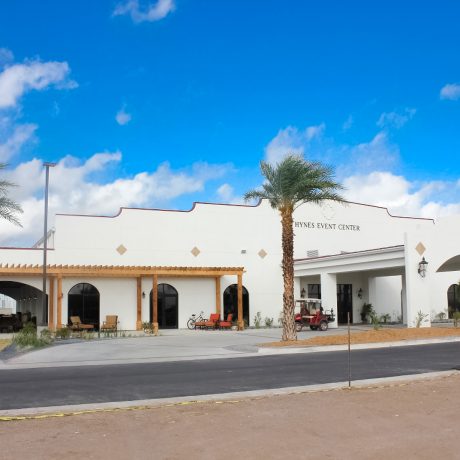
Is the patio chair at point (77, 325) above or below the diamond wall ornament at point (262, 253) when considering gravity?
below

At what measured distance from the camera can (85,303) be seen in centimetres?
3209

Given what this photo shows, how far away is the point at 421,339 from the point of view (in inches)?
886

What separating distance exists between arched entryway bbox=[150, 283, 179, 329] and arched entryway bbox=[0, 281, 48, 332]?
6.57 metres

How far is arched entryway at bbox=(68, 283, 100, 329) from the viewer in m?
31.8

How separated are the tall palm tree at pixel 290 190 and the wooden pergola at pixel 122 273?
28.4 feet

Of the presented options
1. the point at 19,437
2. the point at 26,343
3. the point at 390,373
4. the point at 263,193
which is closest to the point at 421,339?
the point at 263,193

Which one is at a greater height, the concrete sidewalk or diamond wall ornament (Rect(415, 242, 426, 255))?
diamond wall ornament (Rect(415, 242, 426, 255))

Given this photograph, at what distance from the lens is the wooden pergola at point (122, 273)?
29.4 m

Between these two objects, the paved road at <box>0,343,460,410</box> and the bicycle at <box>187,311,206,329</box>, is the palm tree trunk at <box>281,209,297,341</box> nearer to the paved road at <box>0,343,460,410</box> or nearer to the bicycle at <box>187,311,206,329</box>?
the paved road at <box>0,343,460,410</box>

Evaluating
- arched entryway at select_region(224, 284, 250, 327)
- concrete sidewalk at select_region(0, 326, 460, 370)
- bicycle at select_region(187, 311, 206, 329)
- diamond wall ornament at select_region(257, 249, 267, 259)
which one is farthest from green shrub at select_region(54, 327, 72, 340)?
diamond wall ornament at select_region(257, 249, 267, 259)

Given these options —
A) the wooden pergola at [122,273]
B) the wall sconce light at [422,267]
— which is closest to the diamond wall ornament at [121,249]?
the wooden pergola at [122,273]

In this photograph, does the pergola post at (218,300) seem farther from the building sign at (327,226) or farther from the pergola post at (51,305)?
the pergola post at (51,305)

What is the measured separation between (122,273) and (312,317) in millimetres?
10362

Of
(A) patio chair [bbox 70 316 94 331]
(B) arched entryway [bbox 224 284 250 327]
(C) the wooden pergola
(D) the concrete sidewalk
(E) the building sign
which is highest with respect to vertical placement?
(E) the building sign
